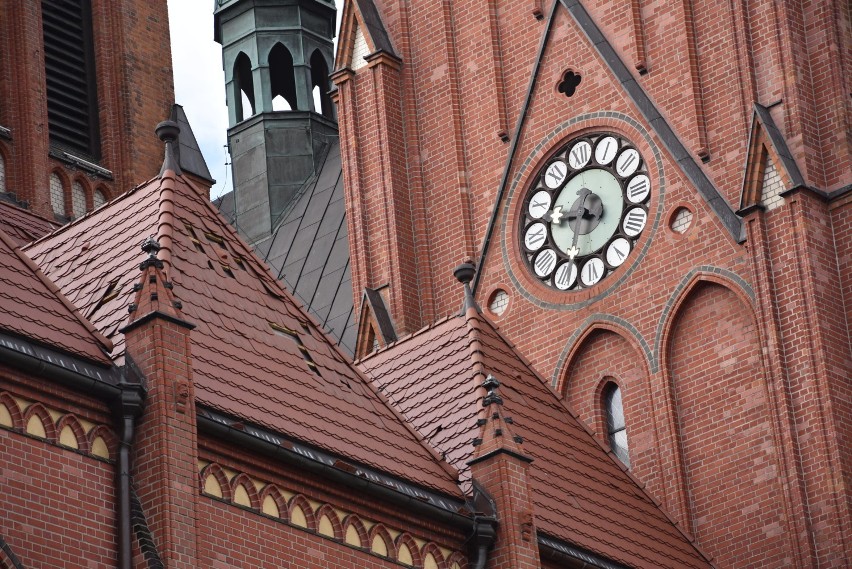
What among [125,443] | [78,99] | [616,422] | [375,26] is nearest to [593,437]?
[616,422]

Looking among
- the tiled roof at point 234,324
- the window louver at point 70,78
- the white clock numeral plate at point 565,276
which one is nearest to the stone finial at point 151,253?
the tiled roof at point 234,324

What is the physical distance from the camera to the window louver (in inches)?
1783

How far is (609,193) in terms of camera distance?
1462 inches

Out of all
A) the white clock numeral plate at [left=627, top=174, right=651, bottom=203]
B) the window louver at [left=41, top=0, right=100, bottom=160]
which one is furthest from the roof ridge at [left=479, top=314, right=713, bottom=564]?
the window louver at [left=41, top=0, right=100, bottom=160]

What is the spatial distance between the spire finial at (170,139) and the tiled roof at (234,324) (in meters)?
0.16

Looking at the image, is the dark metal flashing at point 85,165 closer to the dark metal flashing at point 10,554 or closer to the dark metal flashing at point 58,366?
the dark metal flashing at point 58,366

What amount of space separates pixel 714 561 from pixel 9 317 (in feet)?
46.7

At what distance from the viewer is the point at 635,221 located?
36625 mm

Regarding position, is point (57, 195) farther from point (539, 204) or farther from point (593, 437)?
point (593, 437)

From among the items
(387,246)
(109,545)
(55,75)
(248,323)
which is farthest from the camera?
(55,75)

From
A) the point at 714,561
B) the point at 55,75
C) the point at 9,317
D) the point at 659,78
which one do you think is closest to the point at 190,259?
the point at 9,317

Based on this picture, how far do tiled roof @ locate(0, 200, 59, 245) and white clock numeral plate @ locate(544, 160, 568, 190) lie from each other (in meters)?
9.52

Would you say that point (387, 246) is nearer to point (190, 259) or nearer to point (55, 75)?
point (55, 75)

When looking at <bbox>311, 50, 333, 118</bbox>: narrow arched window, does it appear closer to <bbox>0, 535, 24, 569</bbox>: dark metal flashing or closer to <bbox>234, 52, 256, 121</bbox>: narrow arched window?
<bbox>234, 52, 256, 121</bbox>: narrow arched window
